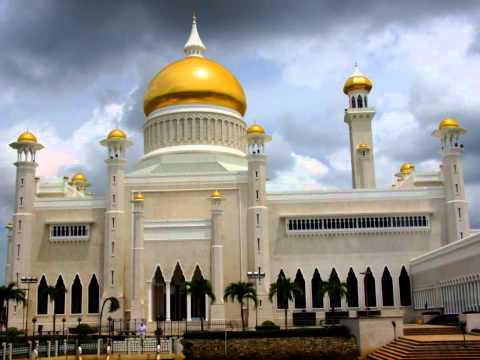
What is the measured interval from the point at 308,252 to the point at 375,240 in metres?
5.17

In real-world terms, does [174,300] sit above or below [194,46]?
below

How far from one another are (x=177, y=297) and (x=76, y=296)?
304 inches

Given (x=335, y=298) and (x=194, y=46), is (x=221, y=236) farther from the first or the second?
(x=194, y=46)

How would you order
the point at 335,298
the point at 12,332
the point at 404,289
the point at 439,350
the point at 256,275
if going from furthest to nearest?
the point at 404,289
the point at 335,298
the point at 256,275
the point at 12,332
the point at 439,350

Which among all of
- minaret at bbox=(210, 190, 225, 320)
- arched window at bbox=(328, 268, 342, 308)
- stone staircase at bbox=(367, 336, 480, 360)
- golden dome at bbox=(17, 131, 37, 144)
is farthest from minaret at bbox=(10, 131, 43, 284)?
stone staircase at bbox=(367, 336, 480, 360)

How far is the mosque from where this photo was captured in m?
48.2

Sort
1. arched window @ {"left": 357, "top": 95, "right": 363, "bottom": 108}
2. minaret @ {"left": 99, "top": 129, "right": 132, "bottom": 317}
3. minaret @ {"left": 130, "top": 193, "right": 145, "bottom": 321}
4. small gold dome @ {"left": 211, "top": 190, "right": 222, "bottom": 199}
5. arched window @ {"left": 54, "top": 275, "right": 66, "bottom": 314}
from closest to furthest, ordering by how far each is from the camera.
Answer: minaret @ {"left": 130, "top": 193, "right": 145, "bottom": 321} < small gold dome @ {"left": 211, "top": 190, "right": 222, "bottom": 199} < minaret @ {"left": 99, "top": 129, "right": 132, "bottom": 317} < arched window @ {"left": 54, "top": 275, "right": 66, "bottom": 314} < arched window @ {"left": 357, "top": 95, "right": 363, "bottom": 108}

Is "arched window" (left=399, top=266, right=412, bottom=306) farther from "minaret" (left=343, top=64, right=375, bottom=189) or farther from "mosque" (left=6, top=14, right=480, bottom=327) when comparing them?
"minaret" (left=343, top=64, right=375, bottom=189)

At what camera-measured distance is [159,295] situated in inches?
1970

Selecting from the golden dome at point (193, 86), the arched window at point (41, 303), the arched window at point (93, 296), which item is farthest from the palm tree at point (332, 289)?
the arched window at point (41, 303)

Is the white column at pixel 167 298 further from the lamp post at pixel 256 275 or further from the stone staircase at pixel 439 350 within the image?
the stone staircase at pixel 439 350

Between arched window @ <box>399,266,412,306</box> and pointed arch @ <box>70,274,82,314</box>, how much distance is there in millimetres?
24384

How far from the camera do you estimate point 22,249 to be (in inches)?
1956

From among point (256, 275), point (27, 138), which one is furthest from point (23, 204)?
point (256, 275)
